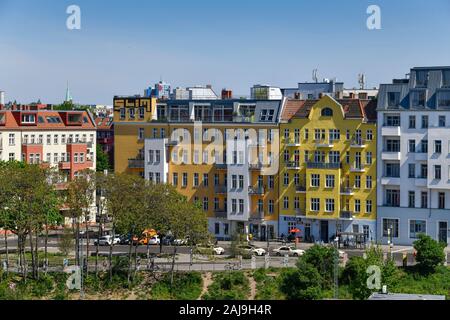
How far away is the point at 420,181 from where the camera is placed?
906 inches

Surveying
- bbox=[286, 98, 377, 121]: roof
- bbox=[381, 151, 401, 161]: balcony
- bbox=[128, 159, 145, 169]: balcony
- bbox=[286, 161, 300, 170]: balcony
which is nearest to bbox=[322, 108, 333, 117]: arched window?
bbox=[286, 98, 377, 121]: roof

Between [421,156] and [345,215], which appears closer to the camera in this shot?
[421,156]

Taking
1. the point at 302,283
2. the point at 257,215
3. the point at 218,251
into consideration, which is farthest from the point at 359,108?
the point at 302,283

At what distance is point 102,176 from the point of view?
20594 mm

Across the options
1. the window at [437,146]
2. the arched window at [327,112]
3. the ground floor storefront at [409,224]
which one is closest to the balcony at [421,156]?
the window at [437,146]

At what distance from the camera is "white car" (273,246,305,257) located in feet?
70.1

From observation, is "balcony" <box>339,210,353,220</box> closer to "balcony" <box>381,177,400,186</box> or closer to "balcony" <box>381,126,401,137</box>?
"balcony" <box>381,177,400,186</box>

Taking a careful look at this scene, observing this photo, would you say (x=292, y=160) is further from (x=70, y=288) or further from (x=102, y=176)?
(x=70, y=288)

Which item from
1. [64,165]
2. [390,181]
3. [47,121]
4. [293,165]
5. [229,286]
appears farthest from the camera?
[47,121]

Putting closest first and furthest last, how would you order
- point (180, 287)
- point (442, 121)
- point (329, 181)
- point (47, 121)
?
point (180, 287) < point (442, 121) < point (329, 181) < point (47, 121)

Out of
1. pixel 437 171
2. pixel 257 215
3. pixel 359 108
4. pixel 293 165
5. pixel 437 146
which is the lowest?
pixel 257 215

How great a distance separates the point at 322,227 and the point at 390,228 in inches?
62.1

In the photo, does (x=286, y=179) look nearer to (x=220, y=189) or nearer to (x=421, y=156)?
(x=220, y=189)
